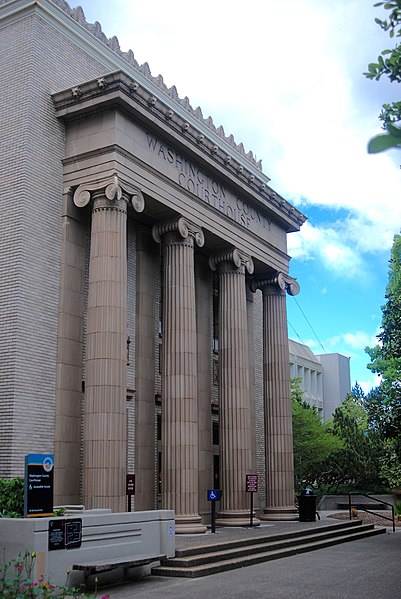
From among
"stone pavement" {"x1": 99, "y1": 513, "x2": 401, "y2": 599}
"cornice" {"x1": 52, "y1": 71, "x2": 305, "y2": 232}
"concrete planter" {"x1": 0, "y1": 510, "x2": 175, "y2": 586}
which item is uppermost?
"cornice" {"x1": 52, "y1": 71, "x2": 305, "y2": 232}

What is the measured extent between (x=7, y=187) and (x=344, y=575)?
12739mm

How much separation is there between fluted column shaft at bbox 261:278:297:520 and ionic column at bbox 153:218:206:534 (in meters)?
6.58

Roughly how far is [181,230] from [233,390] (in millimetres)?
6186

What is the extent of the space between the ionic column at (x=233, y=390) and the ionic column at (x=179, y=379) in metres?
2.94

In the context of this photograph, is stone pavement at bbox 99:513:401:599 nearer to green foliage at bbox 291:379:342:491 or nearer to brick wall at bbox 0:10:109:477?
brick wall at bbox 0:10:109:477

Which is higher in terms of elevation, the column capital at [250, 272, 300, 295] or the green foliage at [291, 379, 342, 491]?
the column capital at [250, 272, 300, 295]

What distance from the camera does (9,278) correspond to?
1884cm

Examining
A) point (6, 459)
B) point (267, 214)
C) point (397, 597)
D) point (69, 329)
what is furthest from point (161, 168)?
point (397, 597)

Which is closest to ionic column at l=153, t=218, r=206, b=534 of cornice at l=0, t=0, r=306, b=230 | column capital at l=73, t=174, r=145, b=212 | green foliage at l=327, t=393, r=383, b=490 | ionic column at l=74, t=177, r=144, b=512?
ionic column at l=74, t=177, r=144, b=512

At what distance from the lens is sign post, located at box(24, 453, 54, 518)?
1298cm

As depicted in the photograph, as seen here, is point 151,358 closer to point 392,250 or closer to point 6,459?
point 6,459

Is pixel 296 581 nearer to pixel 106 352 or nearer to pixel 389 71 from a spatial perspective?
pixel 106 352

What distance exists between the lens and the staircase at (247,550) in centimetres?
1540

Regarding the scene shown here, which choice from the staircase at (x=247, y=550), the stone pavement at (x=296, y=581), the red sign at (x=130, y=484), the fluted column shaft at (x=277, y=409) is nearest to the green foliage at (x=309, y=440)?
the fluted column shaft at (x=277, y=409)
